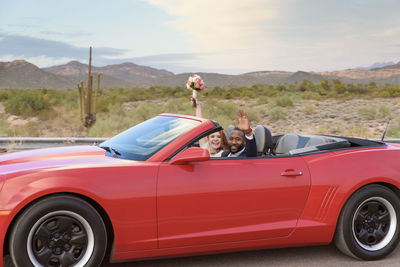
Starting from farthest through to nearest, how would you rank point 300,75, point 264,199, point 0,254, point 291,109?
1. point 300,75
2. point 291,109
3. point 264,199
4. point 0,254

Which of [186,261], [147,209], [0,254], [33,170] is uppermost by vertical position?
[33,170]

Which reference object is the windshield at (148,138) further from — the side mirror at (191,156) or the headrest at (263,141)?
the headrest at (263,141)

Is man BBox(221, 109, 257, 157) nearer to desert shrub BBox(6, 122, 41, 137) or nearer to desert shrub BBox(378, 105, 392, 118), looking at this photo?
desert shrub BBox(6, 122, 41, 137)

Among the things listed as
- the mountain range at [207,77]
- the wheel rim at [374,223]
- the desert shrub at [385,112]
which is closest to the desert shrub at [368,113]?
the desert shrub at [385,112]

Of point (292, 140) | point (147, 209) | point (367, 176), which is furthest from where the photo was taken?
Answer: point (292, 140)

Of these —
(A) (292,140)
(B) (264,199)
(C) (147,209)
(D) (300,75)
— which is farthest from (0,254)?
(D) (300,75)

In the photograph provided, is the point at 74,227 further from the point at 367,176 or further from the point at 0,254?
the point at 367,176

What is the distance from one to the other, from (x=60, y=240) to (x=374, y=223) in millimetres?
2928

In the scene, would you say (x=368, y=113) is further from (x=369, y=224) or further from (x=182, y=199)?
(x=182, y=199)

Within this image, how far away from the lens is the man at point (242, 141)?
448cm

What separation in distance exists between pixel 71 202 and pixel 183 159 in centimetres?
94

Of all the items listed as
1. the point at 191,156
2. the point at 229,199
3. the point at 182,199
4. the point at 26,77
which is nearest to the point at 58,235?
the point at 182,199

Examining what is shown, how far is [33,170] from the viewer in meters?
3.75

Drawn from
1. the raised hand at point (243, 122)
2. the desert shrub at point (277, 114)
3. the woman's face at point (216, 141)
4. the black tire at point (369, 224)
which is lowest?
the black tire at point (369, 224)
